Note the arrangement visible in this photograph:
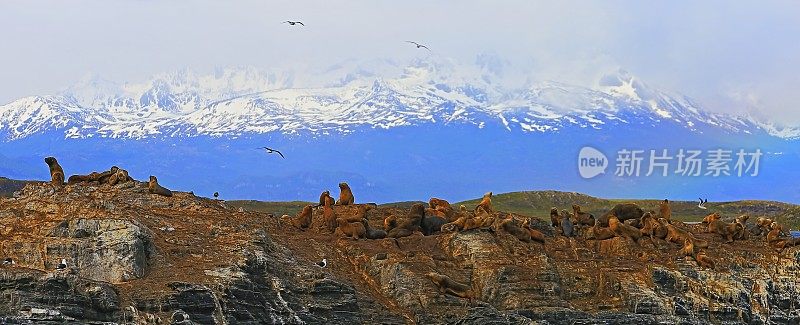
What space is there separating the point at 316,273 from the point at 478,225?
831 centimetres

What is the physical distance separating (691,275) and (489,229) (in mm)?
8172

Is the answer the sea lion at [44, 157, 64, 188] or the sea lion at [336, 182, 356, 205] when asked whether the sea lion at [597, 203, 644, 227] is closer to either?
the sea lion at [336, 182, 356, 205]

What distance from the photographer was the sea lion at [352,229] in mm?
49281

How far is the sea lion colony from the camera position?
49.6 meters

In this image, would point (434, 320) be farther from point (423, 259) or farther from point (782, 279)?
point (782, 279)

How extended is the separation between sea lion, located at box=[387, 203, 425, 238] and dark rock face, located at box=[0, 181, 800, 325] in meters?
0.64

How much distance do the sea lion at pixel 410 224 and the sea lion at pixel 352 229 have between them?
1.17 metres

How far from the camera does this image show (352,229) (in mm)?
49406

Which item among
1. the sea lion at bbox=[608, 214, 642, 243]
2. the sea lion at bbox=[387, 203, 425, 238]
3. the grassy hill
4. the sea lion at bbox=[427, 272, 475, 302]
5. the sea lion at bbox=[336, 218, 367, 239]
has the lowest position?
the sea lion at bbox=[427, 272, 475, 302]

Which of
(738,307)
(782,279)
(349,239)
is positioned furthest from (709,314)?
(349,239)

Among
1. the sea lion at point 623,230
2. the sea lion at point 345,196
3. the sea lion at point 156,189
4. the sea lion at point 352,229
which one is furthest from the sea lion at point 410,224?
the sea lion at point 156,189

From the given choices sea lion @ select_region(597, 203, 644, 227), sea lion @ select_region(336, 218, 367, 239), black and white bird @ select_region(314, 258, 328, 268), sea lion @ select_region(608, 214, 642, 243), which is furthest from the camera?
sea lion @ select_region(597, 203, 644, 227)

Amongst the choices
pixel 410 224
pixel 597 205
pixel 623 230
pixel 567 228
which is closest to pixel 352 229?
pixel 410 224

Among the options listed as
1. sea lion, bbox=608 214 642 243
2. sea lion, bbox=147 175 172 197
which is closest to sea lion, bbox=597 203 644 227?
sea lion, bbox=608 214 642 243
